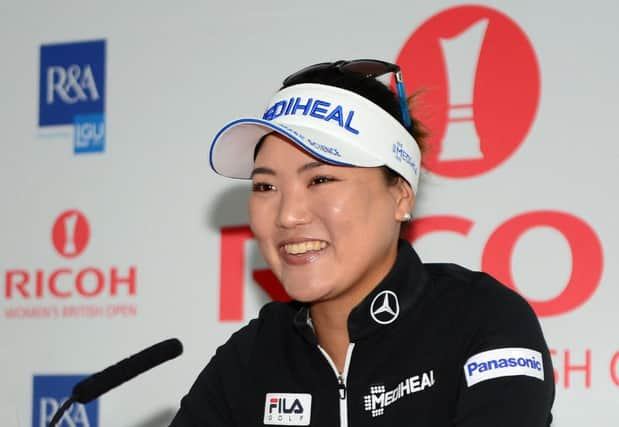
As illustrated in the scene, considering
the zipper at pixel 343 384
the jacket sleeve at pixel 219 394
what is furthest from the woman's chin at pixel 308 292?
the jacket sleeve at pixel 219 394

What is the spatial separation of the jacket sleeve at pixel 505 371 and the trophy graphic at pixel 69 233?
4.06 ft

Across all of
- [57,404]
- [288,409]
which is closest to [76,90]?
[57,404]

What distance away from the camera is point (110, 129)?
A: 7.73 feet

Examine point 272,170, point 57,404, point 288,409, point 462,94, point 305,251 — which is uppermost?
point 462,94

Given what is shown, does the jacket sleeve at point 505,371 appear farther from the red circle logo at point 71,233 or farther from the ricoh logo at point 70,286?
the red circle logo at point 71,233

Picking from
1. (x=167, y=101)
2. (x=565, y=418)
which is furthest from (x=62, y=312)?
(x=565, y=418)

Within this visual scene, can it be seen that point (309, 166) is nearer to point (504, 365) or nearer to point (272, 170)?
point (272, 170)

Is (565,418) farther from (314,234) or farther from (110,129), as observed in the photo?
(110,129)

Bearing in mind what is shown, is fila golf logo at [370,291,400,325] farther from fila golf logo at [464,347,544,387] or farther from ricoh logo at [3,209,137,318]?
ricoh logo at [3,209,137,318]

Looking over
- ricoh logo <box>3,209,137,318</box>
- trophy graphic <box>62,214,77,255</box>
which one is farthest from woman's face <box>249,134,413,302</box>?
trophy graphic <box>62,214,77,255</box>

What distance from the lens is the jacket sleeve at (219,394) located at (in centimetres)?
154

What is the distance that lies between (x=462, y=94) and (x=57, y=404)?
1.13 metres

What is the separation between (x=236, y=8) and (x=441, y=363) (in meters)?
1.14

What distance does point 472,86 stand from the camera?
6.64ft
